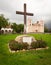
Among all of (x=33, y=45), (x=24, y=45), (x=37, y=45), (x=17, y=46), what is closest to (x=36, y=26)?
(x=37, y=45)

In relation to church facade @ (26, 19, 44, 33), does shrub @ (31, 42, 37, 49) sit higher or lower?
lower

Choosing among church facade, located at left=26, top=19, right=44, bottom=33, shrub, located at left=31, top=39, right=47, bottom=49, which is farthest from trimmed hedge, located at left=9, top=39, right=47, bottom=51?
church facade, located at left=26, top=19, right=44, bottom=33

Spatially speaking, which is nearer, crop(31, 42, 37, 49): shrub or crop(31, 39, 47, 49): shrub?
crop(31, 42, 37, 49): shrub

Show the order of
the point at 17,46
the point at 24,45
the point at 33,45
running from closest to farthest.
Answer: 1. the point at 17,46
2. the point at 24,45
3. the point at 33,45

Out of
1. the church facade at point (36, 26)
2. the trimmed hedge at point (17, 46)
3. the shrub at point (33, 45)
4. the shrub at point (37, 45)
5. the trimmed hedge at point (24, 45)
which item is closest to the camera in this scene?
the trimmed hedge at point (17, 46)

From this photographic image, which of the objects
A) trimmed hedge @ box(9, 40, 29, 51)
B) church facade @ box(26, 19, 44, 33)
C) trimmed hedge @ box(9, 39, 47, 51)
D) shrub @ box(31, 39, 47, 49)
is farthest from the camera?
church facade @ box(26, 19, 44, 33)

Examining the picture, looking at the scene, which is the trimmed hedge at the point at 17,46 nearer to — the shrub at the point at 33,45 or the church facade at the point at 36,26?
the shrub at the point at 33,45

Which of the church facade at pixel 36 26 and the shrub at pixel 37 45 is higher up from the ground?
the church facade at pixel 36 26

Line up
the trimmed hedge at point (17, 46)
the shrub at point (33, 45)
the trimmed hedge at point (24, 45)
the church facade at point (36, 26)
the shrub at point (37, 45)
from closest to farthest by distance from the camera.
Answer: the trimmed hedge at point (17, 46)
the trimmed hedge at point (24, 45)
the shrub at point (33, 45)
the shrub at point (37, 45)
the church facade at point (36, 26)

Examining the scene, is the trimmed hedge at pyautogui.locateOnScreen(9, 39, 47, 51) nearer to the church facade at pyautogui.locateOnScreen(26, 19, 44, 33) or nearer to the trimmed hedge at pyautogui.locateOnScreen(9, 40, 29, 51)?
the trimmed hedge at pyautogui.locateOnScreen(9, 40, 29, 51)

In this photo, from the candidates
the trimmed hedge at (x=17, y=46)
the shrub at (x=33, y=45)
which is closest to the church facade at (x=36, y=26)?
the shrub at (x=33, y=45)

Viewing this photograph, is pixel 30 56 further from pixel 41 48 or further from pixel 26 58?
pixel 41 48

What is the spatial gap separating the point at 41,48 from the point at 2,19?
33909 millimetres

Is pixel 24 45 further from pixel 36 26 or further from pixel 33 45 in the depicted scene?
pixel 36 26
